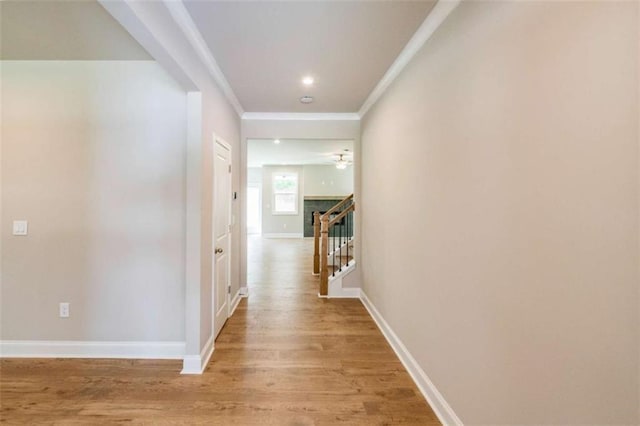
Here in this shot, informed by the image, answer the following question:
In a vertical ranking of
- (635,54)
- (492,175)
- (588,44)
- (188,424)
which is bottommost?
(188,424)

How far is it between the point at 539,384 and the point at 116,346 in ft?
10.0

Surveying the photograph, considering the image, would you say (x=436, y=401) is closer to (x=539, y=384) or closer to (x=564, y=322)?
(x=539, y=384)

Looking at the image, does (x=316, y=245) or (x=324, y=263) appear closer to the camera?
(x=324, y=263)

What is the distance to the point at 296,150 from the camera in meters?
7.43

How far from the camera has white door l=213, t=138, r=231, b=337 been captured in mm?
2746

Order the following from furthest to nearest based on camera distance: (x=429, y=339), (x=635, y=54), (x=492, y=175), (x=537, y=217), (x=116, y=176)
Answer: (x=116, y=176)
(x=429, y=339)
(x=492, y=175)
(x=537, y=217)
(x=635, y=54)

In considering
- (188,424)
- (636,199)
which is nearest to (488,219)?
(636,199)

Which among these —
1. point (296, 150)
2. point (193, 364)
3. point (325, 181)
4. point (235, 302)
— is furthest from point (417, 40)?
point (325, 181)

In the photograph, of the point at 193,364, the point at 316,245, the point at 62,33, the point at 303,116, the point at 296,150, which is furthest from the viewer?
the point at 296,150

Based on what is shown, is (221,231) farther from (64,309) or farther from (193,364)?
(64,309)

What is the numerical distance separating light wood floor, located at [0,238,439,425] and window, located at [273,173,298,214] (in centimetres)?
762

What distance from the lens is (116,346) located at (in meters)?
2.44

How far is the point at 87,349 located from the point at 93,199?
1343 mm

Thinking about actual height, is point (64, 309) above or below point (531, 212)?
below
